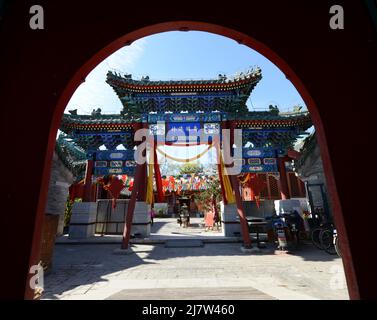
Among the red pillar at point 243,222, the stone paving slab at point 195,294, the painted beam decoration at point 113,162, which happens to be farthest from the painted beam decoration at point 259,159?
the stone paving slab at point 195,294

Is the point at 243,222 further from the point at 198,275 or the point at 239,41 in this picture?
the point at 239,41

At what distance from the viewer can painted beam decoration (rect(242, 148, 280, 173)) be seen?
1072 cm

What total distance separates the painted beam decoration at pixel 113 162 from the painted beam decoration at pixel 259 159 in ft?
19.4

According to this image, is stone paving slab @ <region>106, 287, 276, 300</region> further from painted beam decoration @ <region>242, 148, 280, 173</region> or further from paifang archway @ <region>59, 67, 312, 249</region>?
painted beam decoration @ <region>242, 148, 280, 173</region>

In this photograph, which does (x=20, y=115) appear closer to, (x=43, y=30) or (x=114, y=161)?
(x=43, y=30)

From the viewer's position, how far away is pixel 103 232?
1227 cm

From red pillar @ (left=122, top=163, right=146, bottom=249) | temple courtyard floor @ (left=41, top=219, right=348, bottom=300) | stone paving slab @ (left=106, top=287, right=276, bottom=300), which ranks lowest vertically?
temple courtyard floor @ (left=41, top=219, right=348, bottom=300)

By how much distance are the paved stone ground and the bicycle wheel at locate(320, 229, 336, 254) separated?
0.98 ft

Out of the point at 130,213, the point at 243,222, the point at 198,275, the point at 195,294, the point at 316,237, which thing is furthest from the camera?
the point at 130,213

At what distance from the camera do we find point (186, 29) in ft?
7.71

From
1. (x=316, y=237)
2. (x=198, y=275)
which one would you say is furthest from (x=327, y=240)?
(x=198, y=275)

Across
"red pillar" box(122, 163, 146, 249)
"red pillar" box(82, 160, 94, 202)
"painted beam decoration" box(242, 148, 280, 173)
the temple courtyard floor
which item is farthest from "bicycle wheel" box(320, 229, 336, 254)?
"red pillar" box(82, 160, 94, 202)

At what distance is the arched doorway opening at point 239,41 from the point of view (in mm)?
1756

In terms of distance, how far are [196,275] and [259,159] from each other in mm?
7505
